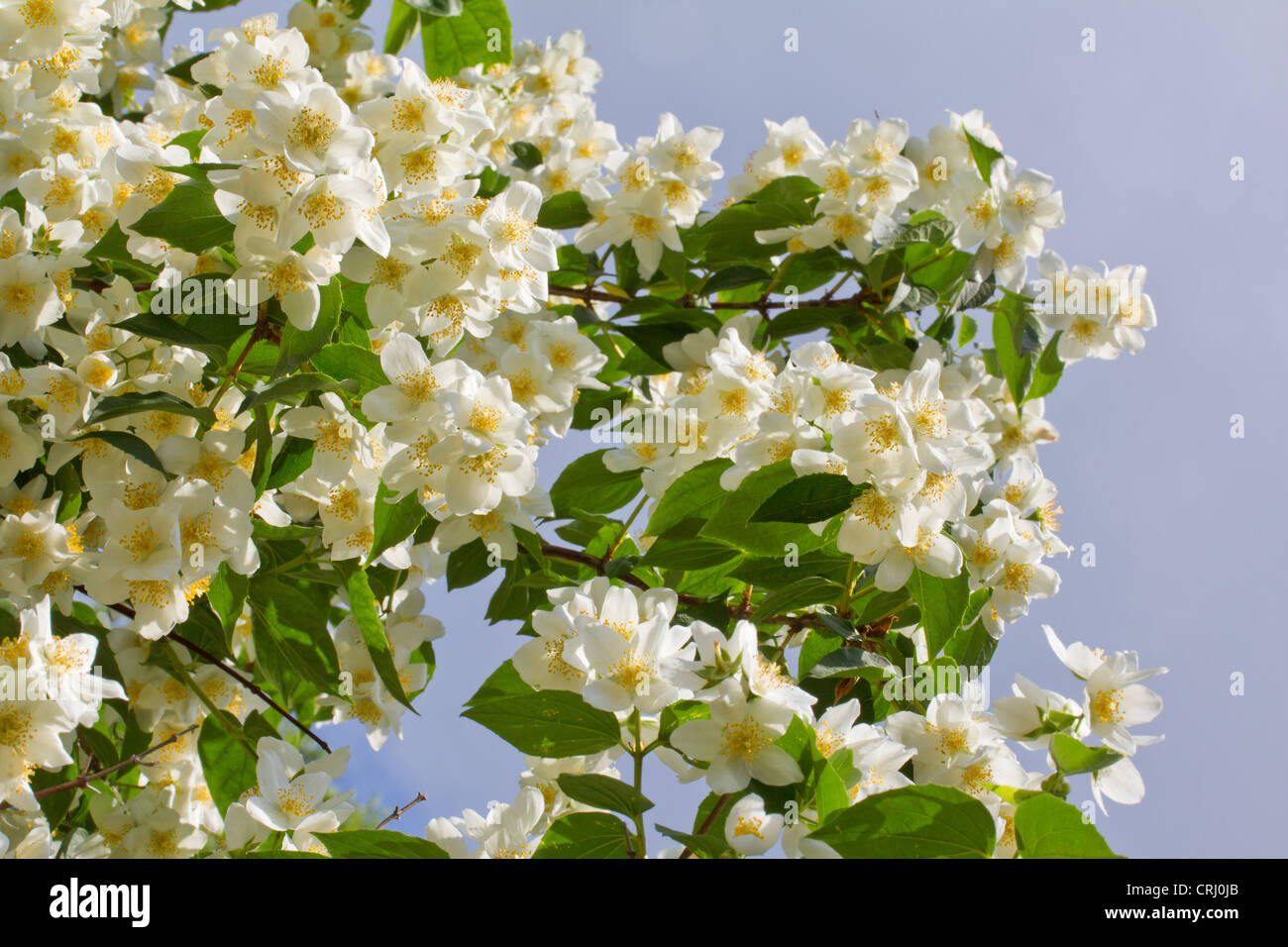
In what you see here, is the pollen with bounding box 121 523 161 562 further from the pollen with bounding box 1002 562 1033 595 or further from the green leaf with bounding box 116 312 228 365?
the pollen with bounding box 1002 562 1033 595

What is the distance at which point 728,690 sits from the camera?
127 cm

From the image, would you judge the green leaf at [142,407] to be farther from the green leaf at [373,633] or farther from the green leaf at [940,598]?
the green leaf at [940,598]

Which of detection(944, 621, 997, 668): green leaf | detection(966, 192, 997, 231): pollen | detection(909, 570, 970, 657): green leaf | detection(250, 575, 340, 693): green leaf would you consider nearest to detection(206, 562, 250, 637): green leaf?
detection(250, 575, 340, 693): green leaf

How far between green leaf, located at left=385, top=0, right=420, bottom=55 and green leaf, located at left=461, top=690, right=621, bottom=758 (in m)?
2.16

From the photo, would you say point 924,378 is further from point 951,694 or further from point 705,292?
point 705,292

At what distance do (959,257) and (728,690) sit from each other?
1.34 metres

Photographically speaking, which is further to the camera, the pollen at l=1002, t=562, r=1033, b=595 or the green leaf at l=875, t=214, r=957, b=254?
the green leaf at l=875, t=214, r=957, b=254

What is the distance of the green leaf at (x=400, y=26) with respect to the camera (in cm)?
280

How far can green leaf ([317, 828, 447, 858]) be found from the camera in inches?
51.3

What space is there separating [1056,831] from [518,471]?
0.88 metres

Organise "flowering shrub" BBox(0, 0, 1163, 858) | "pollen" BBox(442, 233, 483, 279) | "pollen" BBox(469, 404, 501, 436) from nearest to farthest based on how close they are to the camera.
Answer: "flowering shrub" BBox(0, 0, 1163, 858) < "pollen" BBox(469, 404, 501, 436) < "pollen" BBox(442, 233, 483, 279)

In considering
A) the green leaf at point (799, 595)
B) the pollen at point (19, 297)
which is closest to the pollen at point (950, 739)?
the green leaf at point (799, 595)

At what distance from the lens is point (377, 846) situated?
1.32 m

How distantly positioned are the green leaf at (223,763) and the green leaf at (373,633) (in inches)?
20.2
